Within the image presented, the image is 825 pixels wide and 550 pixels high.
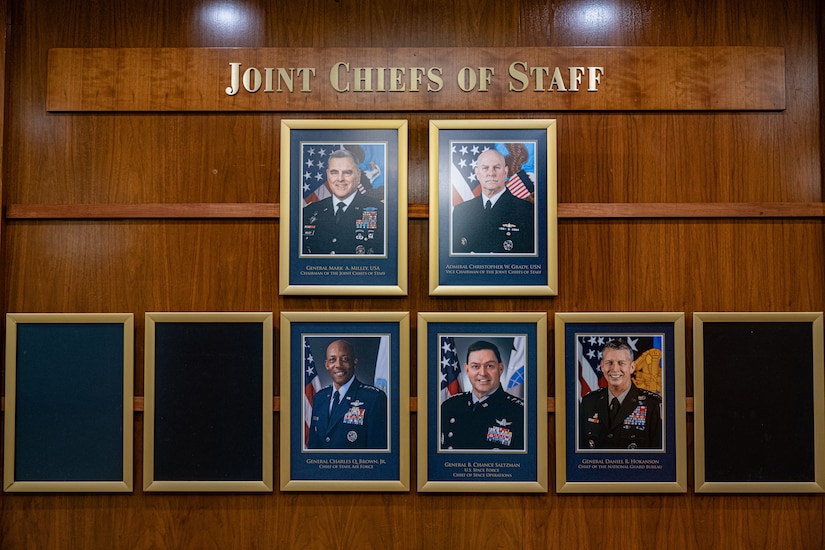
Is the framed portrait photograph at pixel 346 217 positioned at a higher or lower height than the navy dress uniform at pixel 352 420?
higher

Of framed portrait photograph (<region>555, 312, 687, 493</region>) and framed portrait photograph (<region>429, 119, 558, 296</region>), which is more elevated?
framed portrait photograph (<region>429, 119, 558, 296</region>)

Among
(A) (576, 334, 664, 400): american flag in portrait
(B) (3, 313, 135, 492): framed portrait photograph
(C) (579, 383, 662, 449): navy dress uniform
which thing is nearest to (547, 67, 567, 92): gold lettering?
(A) (576, 334, 664, 400): american flag in portrait

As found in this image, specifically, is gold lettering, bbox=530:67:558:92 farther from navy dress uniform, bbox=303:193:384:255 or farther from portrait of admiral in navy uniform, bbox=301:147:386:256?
navy dress uniform, bbox=303:193:384:255

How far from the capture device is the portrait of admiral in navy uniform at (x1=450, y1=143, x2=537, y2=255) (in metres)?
2.05

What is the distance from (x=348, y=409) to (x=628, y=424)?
0.96 meters

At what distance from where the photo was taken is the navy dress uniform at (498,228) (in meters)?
2.05

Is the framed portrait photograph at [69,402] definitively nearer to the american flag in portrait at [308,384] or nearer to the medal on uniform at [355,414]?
the american flag in portrait at [308,384]

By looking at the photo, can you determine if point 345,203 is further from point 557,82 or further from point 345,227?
point 557,82

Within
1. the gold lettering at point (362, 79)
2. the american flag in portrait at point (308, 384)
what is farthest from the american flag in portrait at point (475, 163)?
the american flag in portrait at point (308, 384)

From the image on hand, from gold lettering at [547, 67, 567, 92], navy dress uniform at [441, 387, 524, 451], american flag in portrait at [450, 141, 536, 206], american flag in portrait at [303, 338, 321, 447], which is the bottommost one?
navy dress uniform at [441, 387, 524, 451]

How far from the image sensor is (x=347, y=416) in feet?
6.75

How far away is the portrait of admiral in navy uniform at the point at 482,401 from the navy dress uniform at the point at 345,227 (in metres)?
0.44

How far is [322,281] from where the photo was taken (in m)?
2.06

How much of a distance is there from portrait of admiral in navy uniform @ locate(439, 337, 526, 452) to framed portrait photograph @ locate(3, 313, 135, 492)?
1101 mm
